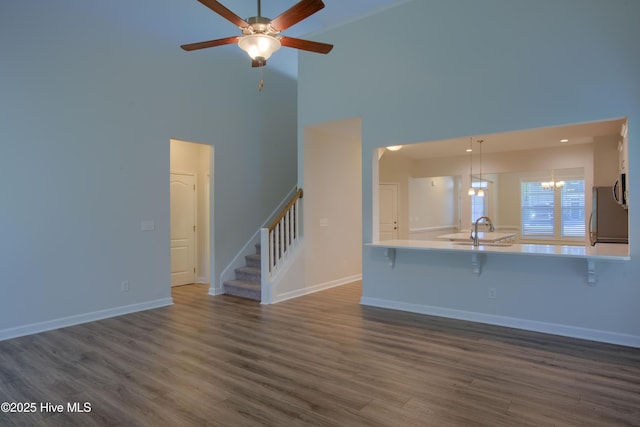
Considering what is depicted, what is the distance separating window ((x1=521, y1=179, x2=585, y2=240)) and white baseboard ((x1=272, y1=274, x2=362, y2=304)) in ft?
19.0

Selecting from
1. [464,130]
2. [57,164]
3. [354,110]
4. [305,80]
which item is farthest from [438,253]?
[57,164]

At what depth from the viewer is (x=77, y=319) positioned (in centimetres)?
441

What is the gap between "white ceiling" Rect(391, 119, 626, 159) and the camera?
421 centimetres

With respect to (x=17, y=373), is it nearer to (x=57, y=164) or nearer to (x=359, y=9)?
(x=57, y=164)

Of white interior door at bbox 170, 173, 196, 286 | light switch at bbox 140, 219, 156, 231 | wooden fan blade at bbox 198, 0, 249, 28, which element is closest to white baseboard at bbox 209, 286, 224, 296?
white interior door at bbox 170, 173, 196, 286

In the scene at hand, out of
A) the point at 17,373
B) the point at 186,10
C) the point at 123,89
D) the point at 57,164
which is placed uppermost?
the point at 186,10

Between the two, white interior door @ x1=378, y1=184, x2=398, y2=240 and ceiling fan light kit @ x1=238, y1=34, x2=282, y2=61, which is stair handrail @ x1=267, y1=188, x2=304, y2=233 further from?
ceiling fan light kit @ x1=238, y1=34, x2=282, y2=61

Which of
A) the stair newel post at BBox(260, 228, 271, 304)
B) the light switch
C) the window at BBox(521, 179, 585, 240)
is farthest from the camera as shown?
the window at BBox(521, 179, 585, 240)

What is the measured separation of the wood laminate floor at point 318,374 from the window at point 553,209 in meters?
6.84

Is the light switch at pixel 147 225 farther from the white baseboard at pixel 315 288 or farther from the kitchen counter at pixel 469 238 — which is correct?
the kitchen counter at pixel 469 238

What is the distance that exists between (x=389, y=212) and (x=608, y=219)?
4045mm

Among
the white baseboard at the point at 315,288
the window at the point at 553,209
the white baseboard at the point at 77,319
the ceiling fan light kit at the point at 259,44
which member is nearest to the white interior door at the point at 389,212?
the white baseboard at the point at 315,288

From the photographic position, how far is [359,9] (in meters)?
5.66

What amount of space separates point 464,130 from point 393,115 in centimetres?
96
